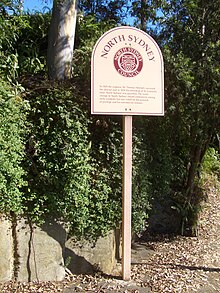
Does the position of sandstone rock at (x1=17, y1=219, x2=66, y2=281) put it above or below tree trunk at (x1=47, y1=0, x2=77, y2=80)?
below

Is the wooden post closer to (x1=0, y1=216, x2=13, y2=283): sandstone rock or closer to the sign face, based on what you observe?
the sign face

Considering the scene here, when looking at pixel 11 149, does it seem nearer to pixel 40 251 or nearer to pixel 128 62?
pixel 40 251

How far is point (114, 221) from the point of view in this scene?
4352 millimetres

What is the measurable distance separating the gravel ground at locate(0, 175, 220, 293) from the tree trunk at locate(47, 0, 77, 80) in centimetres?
261

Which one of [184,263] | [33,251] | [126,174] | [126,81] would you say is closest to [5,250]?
[33,251]

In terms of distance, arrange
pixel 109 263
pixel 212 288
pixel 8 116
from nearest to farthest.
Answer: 1. pixel 8 116
2. pixel 212 288
3. pixel 109 263

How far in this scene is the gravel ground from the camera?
3973 mm

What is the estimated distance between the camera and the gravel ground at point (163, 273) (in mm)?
3973

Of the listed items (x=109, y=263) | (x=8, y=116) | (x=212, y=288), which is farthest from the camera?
(x=109, y=263)

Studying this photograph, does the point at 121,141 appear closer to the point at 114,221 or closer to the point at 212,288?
the point at 114,221

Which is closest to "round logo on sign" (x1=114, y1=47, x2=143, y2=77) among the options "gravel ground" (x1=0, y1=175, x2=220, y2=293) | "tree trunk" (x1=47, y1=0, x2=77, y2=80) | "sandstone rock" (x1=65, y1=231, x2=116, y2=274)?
"tree trunk" (x1=47, y1=0, x2=77, y2=80)

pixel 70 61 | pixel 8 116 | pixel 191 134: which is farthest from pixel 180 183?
pixel 8 116

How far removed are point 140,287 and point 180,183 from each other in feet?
8.22

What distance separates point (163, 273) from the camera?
4414 millimetres
